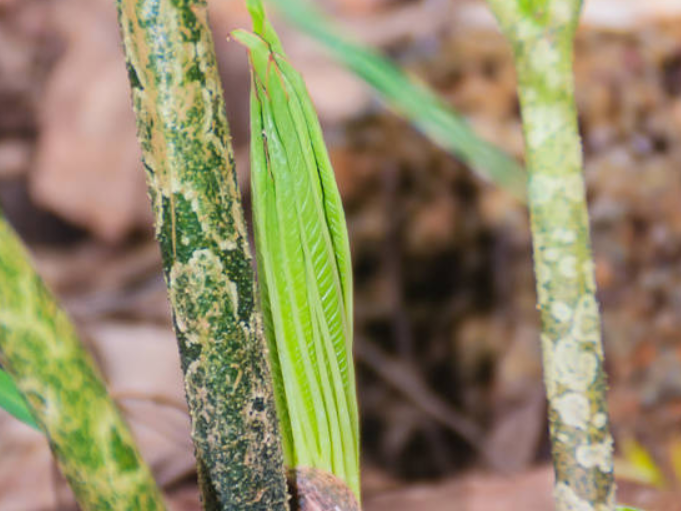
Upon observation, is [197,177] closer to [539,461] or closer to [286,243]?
[286,243]

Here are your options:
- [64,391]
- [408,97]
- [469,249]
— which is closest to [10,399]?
[64,391]

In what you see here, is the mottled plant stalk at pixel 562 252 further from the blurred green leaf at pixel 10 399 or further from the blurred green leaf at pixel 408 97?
the blurred green leaf at pixel 10 399

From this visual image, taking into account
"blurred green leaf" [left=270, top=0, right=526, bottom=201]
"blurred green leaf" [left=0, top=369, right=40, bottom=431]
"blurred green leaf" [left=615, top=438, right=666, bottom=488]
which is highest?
"blurred green leaf" [left=270, top=0, right=526, bottom=201]

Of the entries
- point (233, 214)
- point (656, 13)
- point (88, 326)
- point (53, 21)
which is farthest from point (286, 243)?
point (53, 21)

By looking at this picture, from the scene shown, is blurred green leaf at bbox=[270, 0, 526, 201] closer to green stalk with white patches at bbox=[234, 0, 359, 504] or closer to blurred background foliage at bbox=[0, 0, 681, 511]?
green stalk with white patches at bbox=[234, 0, 359, 504]


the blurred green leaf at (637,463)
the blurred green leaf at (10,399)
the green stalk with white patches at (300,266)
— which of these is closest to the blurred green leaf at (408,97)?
the green stalk with white patches at (300,266)

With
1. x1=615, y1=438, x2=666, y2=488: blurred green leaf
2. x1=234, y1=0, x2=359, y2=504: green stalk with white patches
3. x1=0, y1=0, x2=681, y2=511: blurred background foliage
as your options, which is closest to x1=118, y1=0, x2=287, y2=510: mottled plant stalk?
x1=234, y1=0, x2=359, y2=504: green stalk with white patches
